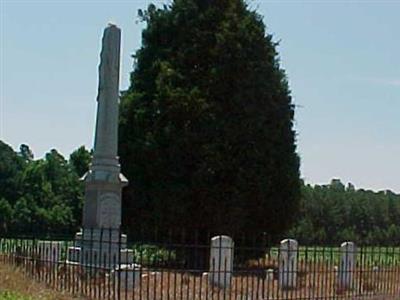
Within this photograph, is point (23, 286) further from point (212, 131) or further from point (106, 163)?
point (212, 131)

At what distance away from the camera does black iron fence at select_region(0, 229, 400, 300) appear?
12945mm

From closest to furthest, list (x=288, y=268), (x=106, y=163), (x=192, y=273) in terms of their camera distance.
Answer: (x=192, y=273) → (x=288, y=268) → (x=106, y=163)

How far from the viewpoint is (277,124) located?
77.5 ft

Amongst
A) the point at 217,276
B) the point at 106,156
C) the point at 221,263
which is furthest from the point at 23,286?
the point at 106,156

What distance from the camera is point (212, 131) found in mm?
22797

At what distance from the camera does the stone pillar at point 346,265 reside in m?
16.3

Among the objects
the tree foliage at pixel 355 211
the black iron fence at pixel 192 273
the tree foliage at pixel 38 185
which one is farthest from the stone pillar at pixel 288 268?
the tree foliage at pixel 355 211

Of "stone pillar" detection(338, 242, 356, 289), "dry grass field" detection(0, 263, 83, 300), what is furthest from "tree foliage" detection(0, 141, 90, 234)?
"dry grass field" detection(0, 263, 83, 300)

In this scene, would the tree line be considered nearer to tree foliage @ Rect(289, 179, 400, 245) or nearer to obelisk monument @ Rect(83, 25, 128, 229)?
tree foliage @ Rect(289, 179, 400, 245)

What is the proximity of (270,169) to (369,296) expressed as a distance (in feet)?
27.1

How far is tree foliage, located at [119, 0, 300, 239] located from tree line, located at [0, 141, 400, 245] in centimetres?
1706

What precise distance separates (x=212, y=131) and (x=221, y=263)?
6930 millimetres

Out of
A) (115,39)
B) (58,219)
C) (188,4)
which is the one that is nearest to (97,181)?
(115,39)

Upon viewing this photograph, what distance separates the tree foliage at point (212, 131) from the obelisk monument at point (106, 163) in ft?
12.0
